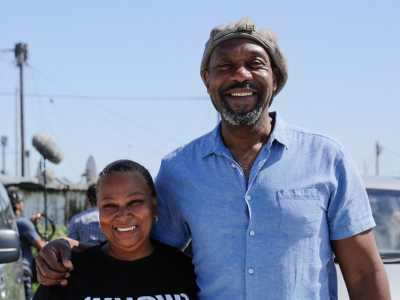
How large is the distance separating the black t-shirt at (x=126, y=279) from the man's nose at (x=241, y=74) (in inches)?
27.9

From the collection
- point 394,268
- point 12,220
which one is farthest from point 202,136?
point 12,220

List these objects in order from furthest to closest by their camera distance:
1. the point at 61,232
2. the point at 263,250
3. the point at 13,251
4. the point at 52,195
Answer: the point at 52,195
the point at 61,232
the point at 13,251
the point at 263,250

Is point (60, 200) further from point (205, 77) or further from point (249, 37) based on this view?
point (249, 37)

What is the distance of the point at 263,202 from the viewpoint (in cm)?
279

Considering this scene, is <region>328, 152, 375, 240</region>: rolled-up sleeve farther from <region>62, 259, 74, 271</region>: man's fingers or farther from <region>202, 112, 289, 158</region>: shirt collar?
<region>62, 259, 74, 271</region>: man's fingers

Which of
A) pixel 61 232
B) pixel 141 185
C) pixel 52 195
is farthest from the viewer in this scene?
pixel 52 195

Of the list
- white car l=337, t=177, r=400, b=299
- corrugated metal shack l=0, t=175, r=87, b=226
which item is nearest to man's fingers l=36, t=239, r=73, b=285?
white car l=337, t=177, r=400, b=299

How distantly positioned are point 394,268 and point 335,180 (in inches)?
83.3

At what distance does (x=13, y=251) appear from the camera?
4109 millimetres

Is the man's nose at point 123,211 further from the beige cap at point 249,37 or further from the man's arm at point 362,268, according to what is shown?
the man's arm at point 362,268

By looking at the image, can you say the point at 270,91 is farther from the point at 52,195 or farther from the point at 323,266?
the point at 52,195

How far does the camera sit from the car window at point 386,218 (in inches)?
207

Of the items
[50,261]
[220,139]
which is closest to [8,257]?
[50,261]

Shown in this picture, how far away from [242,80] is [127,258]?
2.59 ft
